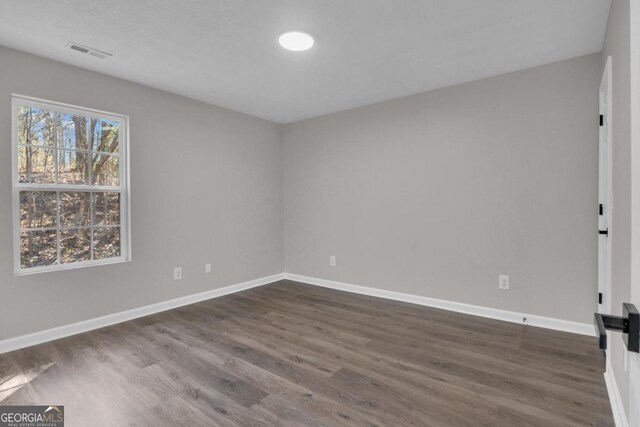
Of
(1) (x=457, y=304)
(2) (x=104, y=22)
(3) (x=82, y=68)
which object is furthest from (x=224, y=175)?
(1) (x=457, y=304)

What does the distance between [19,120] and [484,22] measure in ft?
12.4

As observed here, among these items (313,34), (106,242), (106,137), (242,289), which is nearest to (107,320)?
(106,242)

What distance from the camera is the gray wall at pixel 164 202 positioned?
269cm

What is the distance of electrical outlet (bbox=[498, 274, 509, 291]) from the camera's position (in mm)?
3191

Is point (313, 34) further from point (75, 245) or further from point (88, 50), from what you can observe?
point (75, 245)

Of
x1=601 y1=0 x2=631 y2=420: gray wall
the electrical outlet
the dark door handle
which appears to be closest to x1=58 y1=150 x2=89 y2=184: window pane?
the dark door handle

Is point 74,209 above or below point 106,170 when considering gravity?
below

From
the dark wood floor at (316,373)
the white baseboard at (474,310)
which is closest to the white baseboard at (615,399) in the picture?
the dark wood floor at (316,373)

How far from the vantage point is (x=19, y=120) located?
2721mm

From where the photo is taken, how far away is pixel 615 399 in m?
1.81

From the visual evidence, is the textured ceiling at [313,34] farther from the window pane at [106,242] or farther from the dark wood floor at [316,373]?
the dark wood floor at [316,373]

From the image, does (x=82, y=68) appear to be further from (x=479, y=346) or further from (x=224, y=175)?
(x=479, y=346)

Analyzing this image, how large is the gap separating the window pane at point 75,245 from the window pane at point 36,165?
502 millimetres

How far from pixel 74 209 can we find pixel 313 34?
2682mm
